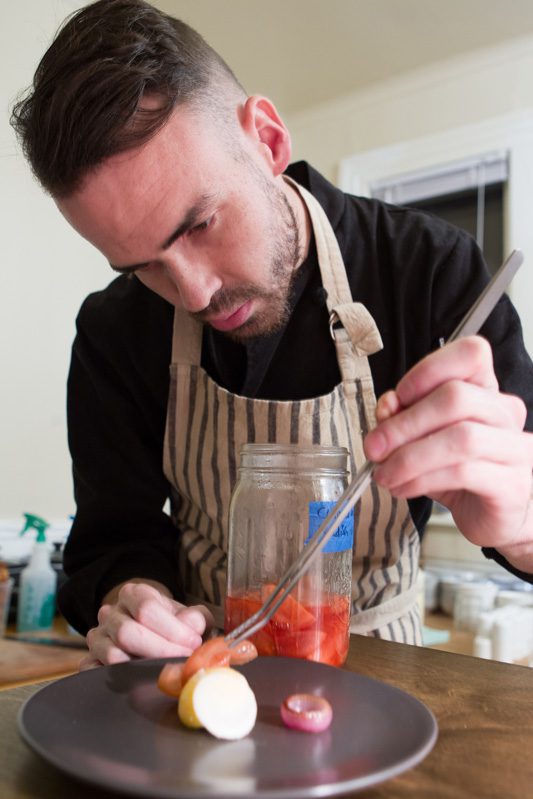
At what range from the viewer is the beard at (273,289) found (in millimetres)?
873

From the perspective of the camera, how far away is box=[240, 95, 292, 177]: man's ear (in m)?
0.91

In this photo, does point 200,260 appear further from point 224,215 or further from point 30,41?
point 30,41

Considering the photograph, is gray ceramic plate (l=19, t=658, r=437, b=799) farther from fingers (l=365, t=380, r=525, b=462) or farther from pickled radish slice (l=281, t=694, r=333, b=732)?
fingers (l=365, t=380, r=525, b=462)

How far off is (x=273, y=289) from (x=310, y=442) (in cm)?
20

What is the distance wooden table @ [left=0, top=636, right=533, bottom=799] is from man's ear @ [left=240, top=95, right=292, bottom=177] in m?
0.62

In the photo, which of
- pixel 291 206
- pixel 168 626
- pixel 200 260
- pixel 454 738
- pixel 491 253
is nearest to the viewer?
pixel 454 738

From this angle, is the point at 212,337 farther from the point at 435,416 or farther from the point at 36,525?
the point at 36,525

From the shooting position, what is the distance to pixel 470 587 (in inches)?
86.9

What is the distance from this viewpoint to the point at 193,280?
2.69 ft

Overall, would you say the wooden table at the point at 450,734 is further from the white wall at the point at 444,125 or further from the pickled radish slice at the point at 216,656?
the white wall at the point at 444,125

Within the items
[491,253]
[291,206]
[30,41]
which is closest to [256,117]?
[291,206]

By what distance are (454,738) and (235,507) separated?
0.32 metres

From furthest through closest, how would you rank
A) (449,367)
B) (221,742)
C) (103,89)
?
(103,89), (449,367), (221,742)

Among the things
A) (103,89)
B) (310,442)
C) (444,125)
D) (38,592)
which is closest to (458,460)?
(310,442)
